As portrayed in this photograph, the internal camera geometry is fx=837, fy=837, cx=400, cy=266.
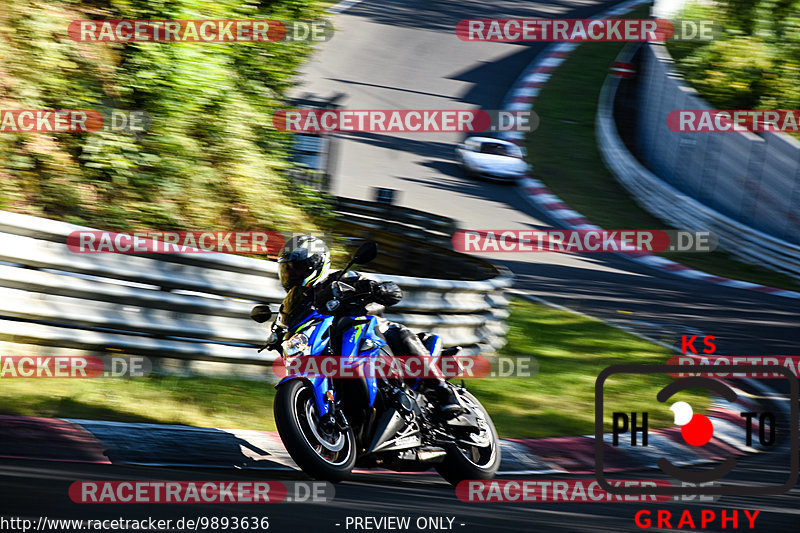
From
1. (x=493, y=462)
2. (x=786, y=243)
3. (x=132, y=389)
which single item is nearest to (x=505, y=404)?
(x=493, y=462)

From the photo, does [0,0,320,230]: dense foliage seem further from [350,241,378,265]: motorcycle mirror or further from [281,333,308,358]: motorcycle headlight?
[350,241,378,265]: motorcycle mirror

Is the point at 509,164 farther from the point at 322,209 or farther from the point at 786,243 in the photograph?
the point at 322,209

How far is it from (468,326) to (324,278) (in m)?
3.34

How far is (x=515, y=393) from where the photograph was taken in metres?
8.09

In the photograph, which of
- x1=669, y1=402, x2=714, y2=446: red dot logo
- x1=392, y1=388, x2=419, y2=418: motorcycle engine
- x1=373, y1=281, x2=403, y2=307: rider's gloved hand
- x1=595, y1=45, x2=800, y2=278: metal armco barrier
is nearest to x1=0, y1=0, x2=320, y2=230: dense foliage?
x1=373, y1=281, x2=403, y2=307: rider's gloved hand

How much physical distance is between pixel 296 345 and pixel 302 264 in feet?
1.81

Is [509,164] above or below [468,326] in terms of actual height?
above

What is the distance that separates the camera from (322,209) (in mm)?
10062

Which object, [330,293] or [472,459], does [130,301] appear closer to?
[330,293]

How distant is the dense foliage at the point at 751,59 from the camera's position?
18.3 metres

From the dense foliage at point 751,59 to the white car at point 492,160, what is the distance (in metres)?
4.48

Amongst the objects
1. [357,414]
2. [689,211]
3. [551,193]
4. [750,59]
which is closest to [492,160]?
[551,193]

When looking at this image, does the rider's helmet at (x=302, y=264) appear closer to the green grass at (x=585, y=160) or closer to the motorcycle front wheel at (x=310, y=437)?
the motorcycle front wheel at (x=310, y=437)

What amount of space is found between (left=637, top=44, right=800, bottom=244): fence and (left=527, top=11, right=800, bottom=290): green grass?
123 cm
